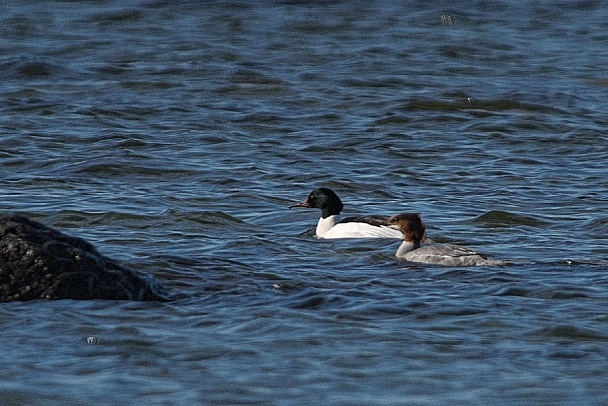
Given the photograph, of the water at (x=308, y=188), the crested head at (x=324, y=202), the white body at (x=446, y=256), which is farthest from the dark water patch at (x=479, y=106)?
the white body at (x=446, y=256)

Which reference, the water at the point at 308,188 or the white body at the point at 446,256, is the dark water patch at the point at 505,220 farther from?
the white body at the point at 446,256

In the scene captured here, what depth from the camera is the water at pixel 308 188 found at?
7168mm

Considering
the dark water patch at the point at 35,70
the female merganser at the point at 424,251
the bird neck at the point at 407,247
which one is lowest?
the bird neck at the point at 407,247

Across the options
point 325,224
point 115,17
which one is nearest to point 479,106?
point 325,224

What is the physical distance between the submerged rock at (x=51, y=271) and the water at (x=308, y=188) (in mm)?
160

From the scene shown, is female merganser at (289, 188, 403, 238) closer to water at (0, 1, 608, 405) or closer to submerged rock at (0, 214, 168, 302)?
water at (0, 1, 608, 405)

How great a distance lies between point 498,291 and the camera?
30.6ft

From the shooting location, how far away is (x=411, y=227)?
11.4 m

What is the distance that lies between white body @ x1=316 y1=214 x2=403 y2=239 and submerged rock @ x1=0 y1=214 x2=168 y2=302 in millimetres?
3605

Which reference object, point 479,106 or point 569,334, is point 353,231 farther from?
point 479,106

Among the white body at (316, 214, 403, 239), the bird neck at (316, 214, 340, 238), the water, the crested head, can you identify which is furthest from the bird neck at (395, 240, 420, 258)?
the crested head

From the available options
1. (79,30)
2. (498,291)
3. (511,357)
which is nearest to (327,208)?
(498,291)

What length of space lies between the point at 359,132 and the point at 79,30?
9714 mm

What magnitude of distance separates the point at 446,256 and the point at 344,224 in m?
2.08
